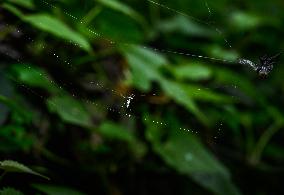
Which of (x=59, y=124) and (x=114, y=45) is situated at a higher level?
(x=114, y=45)

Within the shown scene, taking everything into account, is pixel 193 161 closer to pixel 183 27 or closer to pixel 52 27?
pixel 52 27

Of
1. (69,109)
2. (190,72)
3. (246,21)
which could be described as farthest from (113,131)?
(246,21)

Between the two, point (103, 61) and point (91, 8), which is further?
point (103, 61)

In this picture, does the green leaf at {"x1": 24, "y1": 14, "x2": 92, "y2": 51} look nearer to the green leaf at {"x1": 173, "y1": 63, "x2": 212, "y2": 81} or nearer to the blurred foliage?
the blurred foliage

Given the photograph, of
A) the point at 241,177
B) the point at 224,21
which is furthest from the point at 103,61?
the point at 224,21

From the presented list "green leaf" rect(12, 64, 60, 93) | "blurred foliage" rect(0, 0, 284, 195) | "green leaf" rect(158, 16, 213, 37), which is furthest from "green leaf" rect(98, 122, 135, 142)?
"green leaf" rect(158, 16, 213, 37)

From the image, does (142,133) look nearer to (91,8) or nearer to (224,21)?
(91,8)

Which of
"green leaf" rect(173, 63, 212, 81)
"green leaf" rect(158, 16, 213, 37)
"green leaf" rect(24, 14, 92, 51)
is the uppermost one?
"green leaf" rect(158, 16, 213, 37)

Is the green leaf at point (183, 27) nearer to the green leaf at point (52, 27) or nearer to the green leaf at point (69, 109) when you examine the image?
the green leaf at point (69, 109)
